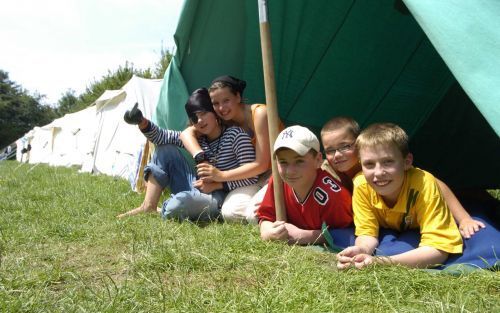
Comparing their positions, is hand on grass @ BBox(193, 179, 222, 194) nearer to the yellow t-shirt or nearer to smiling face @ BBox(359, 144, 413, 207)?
the yellow t-shirt

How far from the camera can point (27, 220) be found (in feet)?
9.37

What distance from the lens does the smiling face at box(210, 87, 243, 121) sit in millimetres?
2912

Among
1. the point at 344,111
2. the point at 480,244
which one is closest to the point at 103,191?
the point at 344,111

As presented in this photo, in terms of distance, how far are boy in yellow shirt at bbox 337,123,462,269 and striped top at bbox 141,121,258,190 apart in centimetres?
98

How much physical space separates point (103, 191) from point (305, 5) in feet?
8.08

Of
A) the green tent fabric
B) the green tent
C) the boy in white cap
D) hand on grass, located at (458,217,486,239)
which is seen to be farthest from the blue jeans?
the green tent fabric

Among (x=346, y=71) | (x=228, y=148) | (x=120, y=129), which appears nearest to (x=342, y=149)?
(x=228, y=148)

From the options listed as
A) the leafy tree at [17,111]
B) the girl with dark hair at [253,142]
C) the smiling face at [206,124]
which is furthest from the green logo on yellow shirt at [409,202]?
the leafy tree at [17,111]

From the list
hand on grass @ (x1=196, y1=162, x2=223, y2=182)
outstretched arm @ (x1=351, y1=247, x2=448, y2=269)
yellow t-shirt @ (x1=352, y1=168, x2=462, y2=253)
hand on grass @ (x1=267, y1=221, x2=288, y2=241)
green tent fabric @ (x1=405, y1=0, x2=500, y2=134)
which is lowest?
hand on grass @ (x1=196, y1=162, x2=223, y2=182)

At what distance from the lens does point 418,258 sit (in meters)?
1.68

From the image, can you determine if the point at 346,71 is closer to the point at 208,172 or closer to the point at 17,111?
the point at 208,172

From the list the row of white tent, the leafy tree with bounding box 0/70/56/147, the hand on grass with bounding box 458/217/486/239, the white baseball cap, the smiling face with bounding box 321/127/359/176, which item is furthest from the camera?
the leafy tree with bounding box 0/70/56/147

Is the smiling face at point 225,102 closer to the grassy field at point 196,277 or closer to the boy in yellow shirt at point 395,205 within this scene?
the grassy field at point 196,277

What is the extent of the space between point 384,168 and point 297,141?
401mm
